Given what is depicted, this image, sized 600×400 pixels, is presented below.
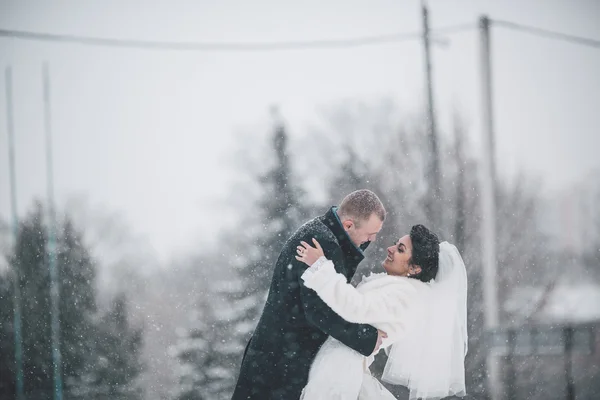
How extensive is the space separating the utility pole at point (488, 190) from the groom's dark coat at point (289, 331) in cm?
580

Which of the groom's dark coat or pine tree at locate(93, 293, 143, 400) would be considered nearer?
the groom's dark coat

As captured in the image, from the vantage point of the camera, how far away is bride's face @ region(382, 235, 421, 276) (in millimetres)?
3451

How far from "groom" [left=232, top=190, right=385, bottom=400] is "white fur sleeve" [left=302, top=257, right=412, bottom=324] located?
4.4 inches

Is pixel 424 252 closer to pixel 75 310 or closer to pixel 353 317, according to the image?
pixel 353 317

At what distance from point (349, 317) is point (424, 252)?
63 centimetres

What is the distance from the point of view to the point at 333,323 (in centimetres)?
308

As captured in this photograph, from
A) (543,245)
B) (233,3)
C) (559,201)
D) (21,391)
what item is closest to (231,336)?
(21,391)

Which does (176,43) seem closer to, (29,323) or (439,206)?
(439,206)

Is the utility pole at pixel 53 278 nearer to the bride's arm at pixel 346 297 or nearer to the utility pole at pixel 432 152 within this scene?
the utility pole at pixel 432 152

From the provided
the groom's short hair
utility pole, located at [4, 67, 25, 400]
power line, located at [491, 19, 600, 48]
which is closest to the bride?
the groom's short hair

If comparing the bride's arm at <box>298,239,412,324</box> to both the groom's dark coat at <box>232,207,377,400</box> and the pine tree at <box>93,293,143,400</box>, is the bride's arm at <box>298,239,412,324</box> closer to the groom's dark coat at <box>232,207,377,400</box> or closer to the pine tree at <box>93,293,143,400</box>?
the groom's dark coat at <box>232,207,377,400</box>

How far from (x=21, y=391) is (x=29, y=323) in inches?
53.6

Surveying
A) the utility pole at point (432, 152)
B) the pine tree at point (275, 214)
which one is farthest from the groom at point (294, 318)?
the pine tree at point (275, 214)

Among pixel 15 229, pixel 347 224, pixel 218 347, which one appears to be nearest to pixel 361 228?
pixel 347 224
